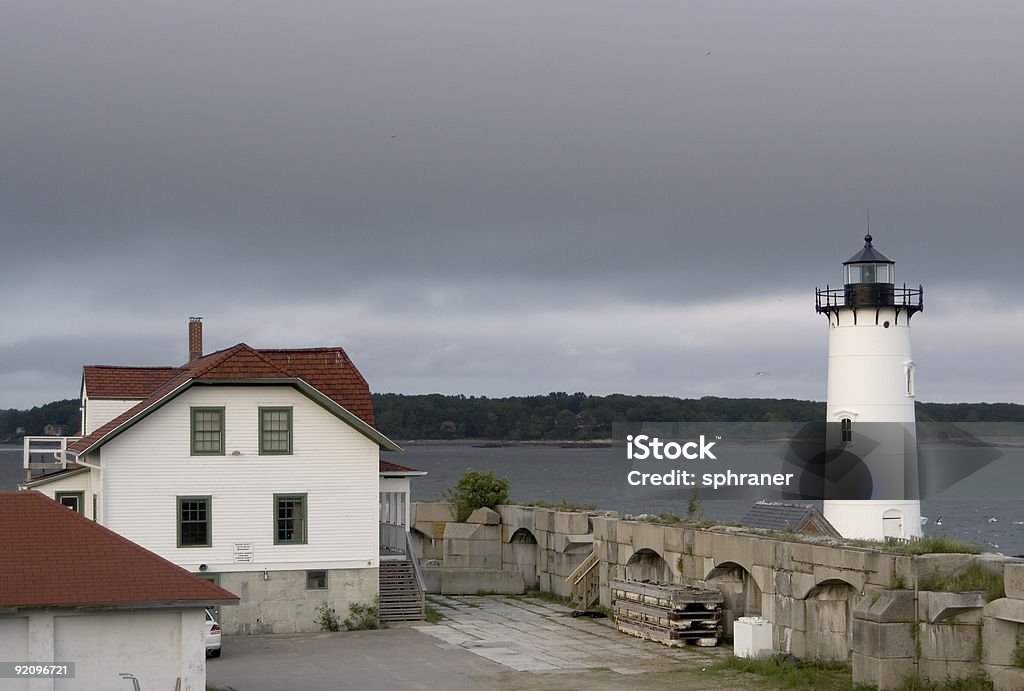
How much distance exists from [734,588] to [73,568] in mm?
15260

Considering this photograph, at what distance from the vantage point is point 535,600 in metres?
42.1

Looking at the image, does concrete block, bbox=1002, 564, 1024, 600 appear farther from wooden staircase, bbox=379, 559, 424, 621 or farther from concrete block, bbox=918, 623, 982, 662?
wooden staircase, bbox=379, 559, 424, 621

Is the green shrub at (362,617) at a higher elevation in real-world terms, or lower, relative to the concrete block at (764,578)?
lower

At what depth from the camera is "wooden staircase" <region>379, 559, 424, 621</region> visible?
121ft

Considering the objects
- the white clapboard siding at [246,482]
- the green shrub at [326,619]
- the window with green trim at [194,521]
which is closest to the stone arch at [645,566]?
the white clapboard siding at [246,482]

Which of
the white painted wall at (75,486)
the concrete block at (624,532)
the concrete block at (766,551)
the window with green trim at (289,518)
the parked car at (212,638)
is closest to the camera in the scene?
the concrete block at (766,551)

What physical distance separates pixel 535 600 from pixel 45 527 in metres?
20.2

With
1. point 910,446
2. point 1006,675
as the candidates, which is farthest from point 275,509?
point 910,446

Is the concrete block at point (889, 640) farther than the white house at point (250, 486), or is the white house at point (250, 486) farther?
the white house at point (250, 486)

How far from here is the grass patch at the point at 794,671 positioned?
2606 centimetres

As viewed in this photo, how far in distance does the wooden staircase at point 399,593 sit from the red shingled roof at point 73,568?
1334 centimetres

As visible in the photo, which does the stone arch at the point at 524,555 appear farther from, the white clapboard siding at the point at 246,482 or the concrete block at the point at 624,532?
the white clapboard siding at the point at 246,482

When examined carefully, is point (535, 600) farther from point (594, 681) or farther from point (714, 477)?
point (594, 681)

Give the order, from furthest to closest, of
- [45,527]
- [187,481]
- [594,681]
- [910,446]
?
[910,446], [187,481], [594,681], [45,527]
